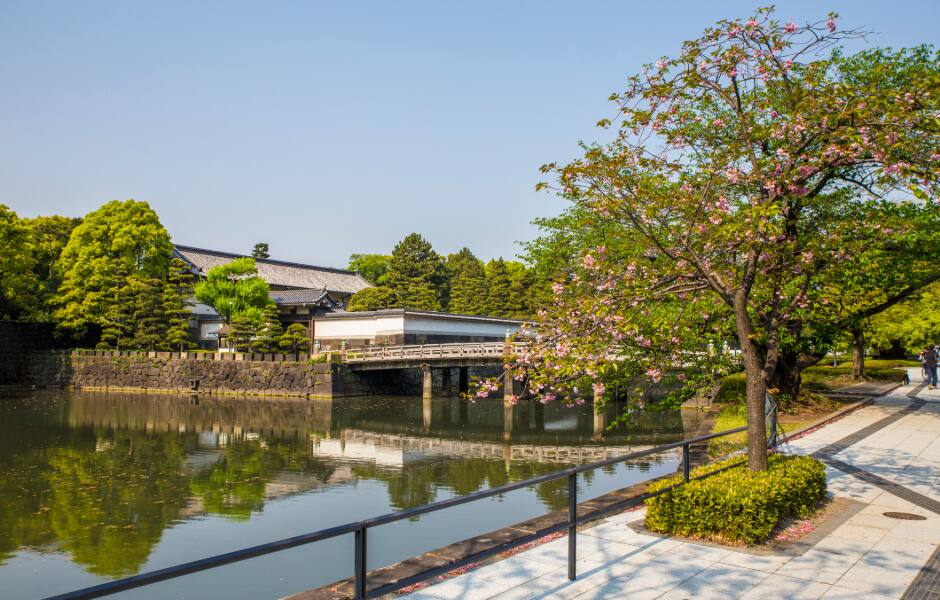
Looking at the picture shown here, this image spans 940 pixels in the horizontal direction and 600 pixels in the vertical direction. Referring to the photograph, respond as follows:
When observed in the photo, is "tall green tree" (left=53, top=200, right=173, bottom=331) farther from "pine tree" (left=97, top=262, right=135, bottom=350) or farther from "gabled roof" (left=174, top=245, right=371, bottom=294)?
"gabled roof" (left=174, top=245, right=371, bottom=294)

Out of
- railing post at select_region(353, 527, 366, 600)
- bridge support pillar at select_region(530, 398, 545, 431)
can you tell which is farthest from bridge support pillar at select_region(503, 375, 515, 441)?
railing post at select_region(353, 527, 366, 600)

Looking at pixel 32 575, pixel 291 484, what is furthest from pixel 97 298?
pixel 32 575

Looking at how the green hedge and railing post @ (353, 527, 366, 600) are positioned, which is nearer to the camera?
railing post @ (353, 527, 366, 600)

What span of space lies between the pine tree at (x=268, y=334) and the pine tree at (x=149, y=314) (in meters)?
Result: 5.97

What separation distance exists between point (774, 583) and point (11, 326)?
46.0m

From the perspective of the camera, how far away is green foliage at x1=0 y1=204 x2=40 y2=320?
38.5 meters

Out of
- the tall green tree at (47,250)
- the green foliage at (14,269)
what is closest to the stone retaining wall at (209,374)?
the green foliage at (14,269)

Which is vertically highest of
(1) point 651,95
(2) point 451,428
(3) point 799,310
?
(1) point 651,95

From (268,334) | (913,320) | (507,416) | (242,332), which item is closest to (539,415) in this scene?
(507,416)

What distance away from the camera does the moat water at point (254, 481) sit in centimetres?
926

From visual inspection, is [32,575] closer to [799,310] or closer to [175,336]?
[799,310]

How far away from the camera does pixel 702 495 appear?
7.04 meters

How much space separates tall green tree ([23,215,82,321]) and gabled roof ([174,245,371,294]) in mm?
7799

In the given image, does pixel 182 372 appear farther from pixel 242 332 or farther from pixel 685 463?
pixel 685 463
